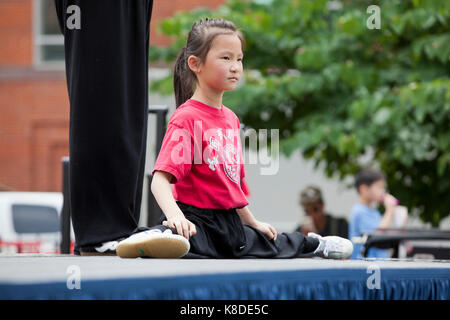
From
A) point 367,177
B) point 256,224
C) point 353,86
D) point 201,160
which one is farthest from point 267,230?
point 353,86

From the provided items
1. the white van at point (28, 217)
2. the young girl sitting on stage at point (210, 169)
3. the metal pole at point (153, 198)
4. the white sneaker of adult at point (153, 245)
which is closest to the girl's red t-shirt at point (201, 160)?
the young girl sitting on stage at point (210, 169)

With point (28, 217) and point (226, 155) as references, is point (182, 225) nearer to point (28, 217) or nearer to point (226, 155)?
point (226, 155)

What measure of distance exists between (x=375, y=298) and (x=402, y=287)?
0.10 meters

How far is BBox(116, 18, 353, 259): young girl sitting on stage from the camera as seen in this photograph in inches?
96.0

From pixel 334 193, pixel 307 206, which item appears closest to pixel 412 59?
pixel 307 206

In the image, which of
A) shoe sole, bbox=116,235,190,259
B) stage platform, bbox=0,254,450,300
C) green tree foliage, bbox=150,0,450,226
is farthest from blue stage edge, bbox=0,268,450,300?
green tree foliage, bbox=150,0,450,226

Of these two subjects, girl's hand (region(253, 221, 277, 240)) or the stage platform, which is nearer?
the stage platform

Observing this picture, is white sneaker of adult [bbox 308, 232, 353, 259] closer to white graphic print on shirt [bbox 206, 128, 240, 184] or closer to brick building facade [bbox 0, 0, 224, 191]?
white graphic print on shirt [bbox 206, 128, 240, 184]

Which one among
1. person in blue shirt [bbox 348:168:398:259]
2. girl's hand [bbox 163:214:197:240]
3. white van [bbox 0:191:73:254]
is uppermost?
girl's hand [bbox 163:214:197:240]

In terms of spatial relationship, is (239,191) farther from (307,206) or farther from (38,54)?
(38,54)

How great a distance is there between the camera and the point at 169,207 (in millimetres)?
2363

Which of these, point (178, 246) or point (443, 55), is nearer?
point (178, 246)

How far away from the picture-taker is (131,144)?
98.2 inches

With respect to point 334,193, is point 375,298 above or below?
above
